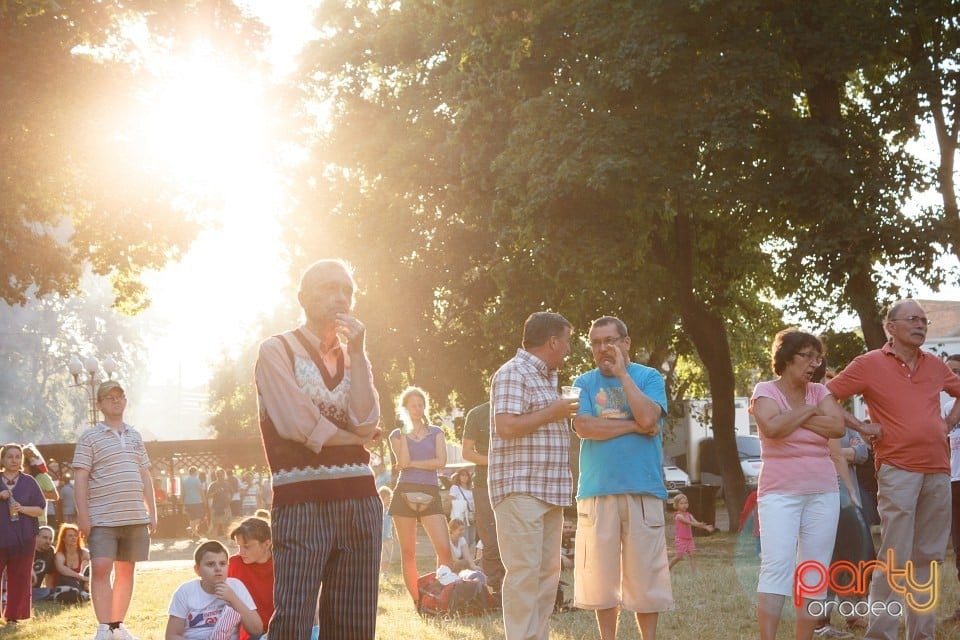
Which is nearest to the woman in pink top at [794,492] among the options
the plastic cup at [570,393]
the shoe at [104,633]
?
the plastic cup at [570,393]

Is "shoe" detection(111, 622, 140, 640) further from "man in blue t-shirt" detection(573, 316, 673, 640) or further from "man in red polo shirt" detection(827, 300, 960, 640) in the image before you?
"man in red polo shirt" detection(827, 300, 960, 640)

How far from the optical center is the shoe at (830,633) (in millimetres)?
9555

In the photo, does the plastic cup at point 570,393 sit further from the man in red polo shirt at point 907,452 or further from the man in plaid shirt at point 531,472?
the man in red polo shirt at point 907,452

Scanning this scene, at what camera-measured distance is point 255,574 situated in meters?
8.50

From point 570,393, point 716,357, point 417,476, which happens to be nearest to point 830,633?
point 570,393

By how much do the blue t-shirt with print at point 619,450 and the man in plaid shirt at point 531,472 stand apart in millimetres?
215

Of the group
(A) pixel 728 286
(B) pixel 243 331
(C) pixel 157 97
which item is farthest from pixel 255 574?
(B) pixel 243 331

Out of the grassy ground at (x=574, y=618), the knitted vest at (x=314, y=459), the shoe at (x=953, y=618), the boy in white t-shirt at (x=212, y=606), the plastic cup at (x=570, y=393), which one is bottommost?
the grassy ground at (x=574, y=618)

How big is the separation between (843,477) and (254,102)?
58.8 ft

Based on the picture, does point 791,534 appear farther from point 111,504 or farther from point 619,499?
point 111,504

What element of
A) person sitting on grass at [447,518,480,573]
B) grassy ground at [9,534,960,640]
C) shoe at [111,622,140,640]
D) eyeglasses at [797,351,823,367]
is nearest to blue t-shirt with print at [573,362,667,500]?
eyeglasses at [797,351,823,367]

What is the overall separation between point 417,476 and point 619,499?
4631mm

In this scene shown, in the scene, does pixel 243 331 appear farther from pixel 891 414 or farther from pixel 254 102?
pixel 891 414

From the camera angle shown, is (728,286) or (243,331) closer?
(728,286)
